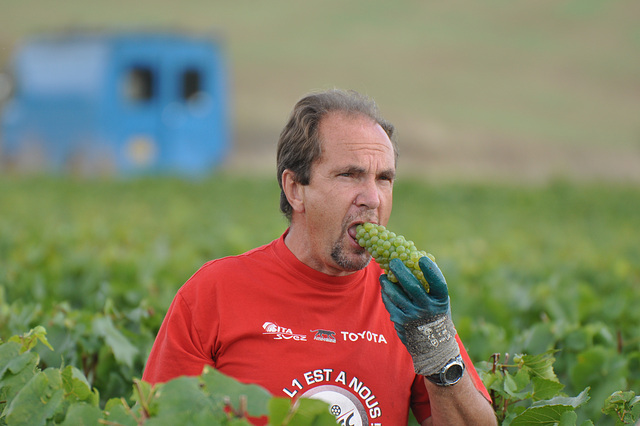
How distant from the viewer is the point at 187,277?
5926 millimetres

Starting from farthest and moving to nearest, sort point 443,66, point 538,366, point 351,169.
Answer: point 443,66, point 538,366, point 351,169

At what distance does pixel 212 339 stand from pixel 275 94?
78.6 metres

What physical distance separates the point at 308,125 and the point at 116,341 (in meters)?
1.35

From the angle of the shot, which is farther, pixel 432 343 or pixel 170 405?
pixel 432 343

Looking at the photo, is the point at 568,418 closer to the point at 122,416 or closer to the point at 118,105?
the point at 122,416

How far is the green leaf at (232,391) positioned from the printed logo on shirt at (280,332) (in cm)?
72

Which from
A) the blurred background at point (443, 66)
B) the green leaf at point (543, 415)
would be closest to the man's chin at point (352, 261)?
the green leaf at point (543, 415)

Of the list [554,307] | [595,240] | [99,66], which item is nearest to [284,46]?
[99,66]

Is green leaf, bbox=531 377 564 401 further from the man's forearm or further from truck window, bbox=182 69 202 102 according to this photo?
truck window, bbox=182 69 202 102

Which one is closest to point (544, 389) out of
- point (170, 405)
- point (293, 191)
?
point (293, 191)

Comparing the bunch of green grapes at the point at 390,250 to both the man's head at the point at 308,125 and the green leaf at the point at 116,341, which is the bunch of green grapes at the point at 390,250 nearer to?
the man's head at the point at 308,125

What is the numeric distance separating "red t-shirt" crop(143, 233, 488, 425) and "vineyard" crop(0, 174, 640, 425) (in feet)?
0.98

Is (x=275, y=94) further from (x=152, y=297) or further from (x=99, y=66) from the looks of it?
(x=152, y=297)

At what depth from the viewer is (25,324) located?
3.86 metres
